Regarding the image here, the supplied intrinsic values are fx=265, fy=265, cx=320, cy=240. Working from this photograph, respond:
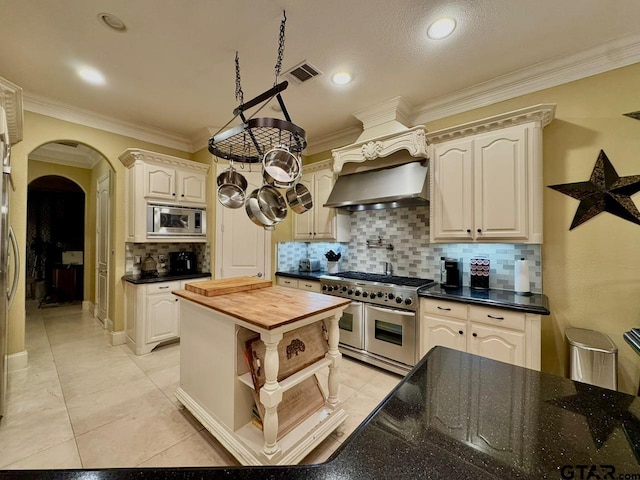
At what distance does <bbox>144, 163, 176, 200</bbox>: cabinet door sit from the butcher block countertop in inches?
76.4

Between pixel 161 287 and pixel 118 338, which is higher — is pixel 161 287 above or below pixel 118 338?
above

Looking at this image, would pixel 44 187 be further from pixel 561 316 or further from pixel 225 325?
pixel 561 316

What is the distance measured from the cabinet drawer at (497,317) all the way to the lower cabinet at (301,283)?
1679mm

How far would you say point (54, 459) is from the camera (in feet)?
5.40

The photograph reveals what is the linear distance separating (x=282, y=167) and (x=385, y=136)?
159 cm

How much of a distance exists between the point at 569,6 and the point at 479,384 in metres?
2.41

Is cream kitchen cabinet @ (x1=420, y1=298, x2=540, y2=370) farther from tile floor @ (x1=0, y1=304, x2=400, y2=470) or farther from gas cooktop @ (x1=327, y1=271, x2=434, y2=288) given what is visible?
tile floor @ (x1=0, y1=304, x2=400, y2=470)

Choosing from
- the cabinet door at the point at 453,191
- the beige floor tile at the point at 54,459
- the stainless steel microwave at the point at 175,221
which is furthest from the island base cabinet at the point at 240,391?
the stainless steel microwave at the point at 175,221

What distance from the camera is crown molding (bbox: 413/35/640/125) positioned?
2018mm

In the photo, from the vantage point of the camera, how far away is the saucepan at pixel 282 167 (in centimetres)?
162

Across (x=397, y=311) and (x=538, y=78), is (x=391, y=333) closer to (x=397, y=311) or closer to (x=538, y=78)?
(x=397, y=311)

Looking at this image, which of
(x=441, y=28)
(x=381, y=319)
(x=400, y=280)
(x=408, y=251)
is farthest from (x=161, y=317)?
(x=441, y=28)

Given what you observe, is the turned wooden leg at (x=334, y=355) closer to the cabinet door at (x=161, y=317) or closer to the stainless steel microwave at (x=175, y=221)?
the cabinet door at (x=161, y=317)

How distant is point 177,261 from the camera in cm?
387
